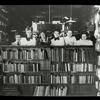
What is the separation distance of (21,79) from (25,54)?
641mm

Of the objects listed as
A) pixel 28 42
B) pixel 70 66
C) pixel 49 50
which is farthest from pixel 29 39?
pixel 70 66

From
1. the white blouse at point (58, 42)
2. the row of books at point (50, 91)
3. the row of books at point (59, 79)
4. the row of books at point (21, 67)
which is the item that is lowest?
the row of books at point (50, 91)

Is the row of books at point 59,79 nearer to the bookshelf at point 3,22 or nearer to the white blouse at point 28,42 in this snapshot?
the white blouse at point 28,42

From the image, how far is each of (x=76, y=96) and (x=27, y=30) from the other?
2.06m

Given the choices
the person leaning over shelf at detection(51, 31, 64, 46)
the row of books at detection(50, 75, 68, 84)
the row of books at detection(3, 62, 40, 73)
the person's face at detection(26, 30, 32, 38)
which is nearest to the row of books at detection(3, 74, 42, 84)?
the row of books at detection(3, 62, 40, 73)

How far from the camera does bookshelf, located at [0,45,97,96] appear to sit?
6.61 m

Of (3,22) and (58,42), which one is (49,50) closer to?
(58,42)

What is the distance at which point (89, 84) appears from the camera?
664cm

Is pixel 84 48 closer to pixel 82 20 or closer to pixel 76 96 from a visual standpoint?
pixel 82 20

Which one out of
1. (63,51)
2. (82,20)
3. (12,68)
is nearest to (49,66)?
(63,51)

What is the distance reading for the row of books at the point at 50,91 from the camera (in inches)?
263

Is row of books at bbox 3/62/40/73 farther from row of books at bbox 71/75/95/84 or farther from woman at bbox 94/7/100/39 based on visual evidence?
woman at bbox 94/7/100/39

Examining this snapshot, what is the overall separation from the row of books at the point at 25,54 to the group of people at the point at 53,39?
0.20 meters

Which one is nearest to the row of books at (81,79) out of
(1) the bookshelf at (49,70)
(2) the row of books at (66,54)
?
(1) the bookshelf at (49,70)
